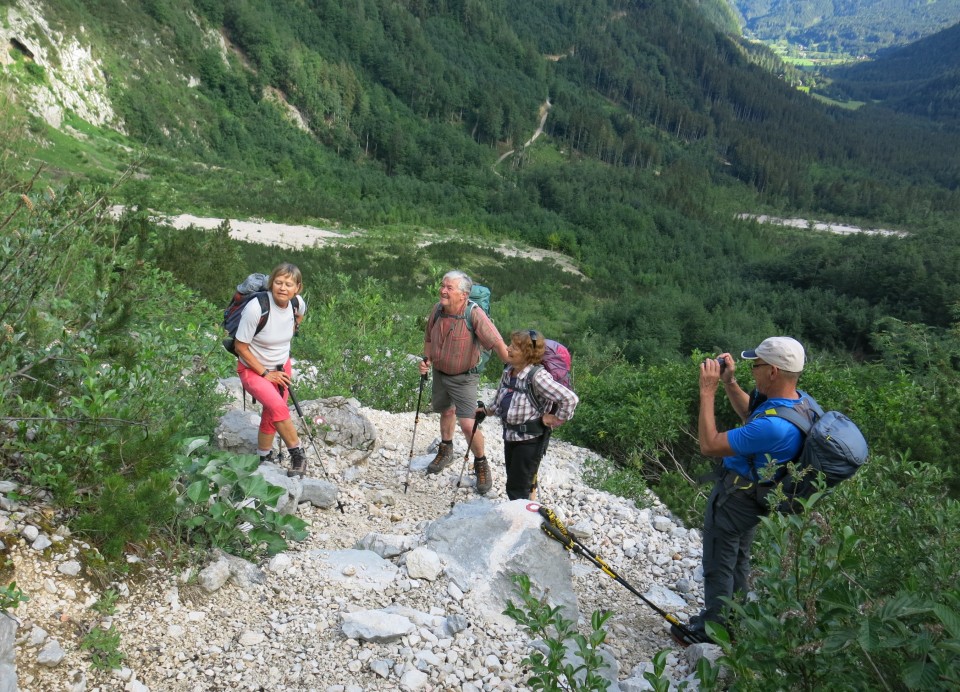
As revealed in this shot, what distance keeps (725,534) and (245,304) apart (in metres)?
3.20

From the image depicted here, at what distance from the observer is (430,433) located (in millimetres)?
6406

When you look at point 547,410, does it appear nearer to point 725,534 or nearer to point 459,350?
point 459,350

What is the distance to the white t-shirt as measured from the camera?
4363 mm

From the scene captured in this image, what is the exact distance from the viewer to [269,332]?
4.46m

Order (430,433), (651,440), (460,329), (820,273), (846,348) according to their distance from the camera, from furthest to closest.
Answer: (820,273)
(846,348)
(651,440)
(430,433)
(460,329)

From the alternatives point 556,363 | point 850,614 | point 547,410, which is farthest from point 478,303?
point 850,614

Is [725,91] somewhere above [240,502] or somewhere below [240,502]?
above

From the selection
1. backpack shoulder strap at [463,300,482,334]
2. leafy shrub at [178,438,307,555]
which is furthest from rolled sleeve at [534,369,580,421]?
leafy shrub at [178,438,307,555]

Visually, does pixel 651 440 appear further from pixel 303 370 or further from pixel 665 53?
pixel 665 53

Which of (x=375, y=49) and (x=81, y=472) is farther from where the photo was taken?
(x=375, y=49)

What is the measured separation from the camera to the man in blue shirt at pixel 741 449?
307cm

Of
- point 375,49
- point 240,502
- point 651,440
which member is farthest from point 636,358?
point 375,49

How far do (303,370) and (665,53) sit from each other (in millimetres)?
159513

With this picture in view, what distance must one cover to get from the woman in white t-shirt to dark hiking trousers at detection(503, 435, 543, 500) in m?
1.43
